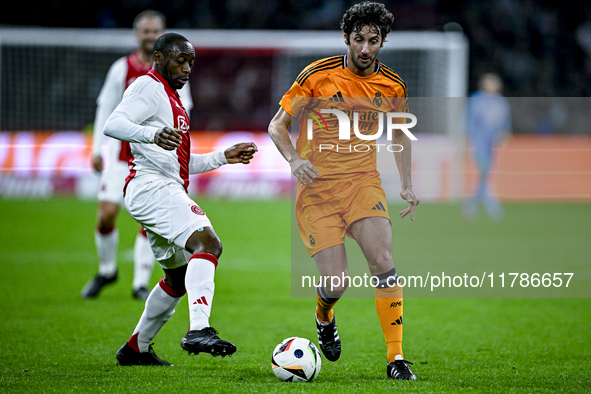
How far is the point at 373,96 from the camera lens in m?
4.08

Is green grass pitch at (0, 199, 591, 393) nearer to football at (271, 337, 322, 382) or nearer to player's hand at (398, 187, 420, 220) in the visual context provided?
football at (271, 337, 322, 382)

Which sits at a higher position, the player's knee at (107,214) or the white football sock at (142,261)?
the player's knee at (107,214)

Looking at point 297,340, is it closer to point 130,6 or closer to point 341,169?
point 341,169

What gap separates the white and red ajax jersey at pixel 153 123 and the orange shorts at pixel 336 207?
0.62 metres

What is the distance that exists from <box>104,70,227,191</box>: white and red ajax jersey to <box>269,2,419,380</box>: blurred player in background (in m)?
0.52

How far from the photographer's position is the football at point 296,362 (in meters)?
3.62

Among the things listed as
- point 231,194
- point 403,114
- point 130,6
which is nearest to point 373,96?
point 403,114

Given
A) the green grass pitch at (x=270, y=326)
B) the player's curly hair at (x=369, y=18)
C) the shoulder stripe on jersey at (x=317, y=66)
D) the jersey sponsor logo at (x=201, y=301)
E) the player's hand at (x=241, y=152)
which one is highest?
the player's curly hair at (x=369, y=18)

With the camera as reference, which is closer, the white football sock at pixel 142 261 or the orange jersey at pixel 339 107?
the orange jersey at pixel 339 107

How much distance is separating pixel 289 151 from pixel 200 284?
2.92 ft

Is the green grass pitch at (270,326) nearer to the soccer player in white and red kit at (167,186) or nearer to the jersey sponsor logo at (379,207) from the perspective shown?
the soccer player in white and red kit at (167,186)

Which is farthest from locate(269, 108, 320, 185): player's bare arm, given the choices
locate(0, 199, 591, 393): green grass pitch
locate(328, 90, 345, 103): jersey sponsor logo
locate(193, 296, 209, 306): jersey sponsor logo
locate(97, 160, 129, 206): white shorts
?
locate(97, 160, 129, 206): white shorts

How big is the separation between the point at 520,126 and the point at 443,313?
12.0 metres

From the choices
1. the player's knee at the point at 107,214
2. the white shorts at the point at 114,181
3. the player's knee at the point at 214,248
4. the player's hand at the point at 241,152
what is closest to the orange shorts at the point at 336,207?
the player's hand at the point at 241,152
